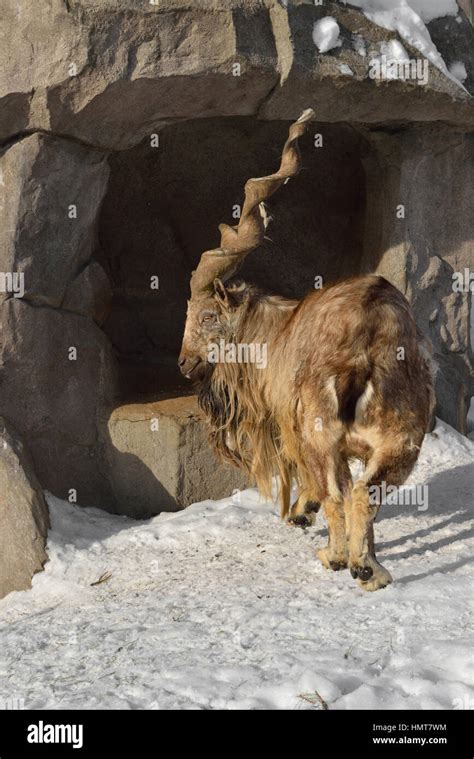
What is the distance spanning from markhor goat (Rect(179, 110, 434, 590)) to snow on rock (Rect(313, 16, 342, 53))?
2.49 feet

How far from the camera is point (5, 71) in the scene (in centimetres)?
580

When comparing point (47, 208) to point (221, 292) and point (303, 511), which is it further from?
point (303, 511)

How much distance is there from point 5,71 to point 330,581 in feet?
11.0

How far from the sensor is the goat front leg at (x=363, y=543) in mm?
4656

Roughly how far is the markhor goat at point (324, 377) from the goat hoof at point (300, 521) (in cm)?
6

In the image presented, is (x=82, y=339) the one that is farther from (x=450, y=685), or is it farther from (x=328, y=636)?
(x=450, y=685)

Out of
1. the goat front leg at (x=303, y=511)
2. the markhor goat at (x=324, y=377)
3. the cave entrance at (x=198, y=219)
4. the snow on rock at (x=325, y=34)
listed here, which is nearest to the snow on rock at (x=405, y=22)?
the snow on rock at (x=325, y=34)

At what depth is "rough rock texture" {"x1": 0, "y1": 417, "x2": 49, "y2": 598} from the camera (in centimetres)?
596

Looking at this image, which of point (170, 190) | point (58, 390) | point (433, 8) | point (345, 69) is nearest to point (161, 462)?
point (58, 390)

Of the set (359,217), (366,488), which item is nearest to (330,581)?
(366,488)

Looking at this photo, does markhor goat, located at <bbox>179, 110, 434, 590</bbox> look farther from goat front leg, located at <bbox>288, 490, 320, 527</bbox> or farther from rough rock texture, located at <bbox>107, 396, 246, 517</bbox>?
rough rock texture, located at <bbox>107, 396, 246, 517</bbox>

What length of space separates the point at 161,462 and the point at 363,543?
2.25 meters

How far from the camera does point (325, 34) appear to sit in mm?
6156

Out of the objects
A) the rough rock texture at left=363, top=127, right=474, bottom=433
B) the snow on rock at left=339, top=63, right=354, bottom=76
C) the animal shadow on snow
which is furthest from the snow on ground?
the snow on rock at left=339, top=63, right=354, bottom=76
